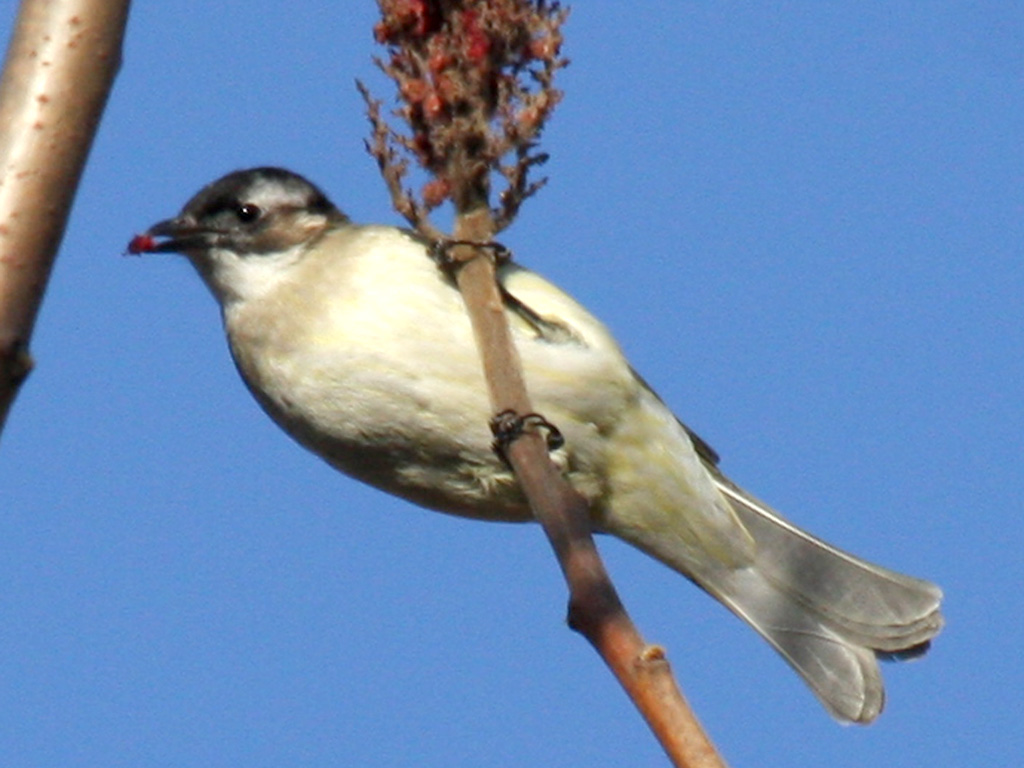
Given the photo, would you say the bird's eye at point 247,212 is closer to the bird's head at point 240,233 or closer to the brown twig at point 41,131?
the bird's head at point 240,233

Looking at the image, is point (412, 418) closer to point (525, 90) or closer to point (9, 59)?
point (525, 90)

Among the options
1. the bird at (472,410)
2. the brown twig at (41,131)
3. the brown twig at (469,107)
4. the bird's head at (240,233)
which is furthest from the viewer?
the bird's head at (240,233)

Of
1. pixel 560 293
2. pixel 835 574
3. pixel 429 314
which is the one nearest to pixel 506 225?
pixel 429 314

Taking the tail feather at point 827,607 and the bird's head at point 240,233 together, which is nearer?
the bird's head at point 240,233

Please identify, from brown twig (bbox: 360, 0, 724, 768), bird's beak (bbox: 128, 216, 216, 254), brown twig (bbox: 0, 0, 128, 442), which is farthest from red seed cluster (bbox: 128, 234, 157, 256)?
brown twig (bbox: 0, 0, 128, 442)

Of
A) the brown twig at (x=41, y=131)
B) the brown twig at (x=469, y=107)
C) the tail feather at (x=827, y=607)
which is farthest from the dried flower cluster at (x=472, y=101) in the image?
the tail feather at (x=827, y=607)

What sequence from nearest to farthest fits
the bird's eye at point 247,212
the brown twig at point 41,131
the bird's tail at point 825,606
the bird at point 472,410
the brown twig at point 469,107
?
the brown twig at point 41,131 → the brown twig at point 469,107 → the bird at point 472,410 → the bird's eye at point 247,212 → the bird's tail at point 825,606

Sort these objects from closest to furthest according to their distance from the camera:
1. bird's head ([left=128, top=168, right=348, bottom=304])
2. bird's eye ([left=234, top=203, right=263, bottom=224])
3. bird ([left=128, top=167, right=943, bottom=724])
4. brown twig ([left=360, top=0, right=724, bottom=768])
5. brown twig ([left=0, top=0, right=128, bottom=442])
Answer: brown twig ([left=0, top=0, right=128, bottom=442]) < brown twig ([left=360, top=0, right=724, bottom=768]) < bird ([left=128, top=167, right=943, bottom=724]) < bird's head ([left=128, top=168, right=348, bottom=304]) < bird's eye ([left=234, top=203, right=263, bottom=224])

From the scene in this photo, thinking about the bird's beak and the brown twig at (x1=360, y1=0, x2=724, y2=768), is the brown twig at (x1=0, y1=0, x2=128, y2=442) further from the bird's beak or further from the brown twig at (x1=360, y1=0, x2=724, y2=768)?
the bird's beak
